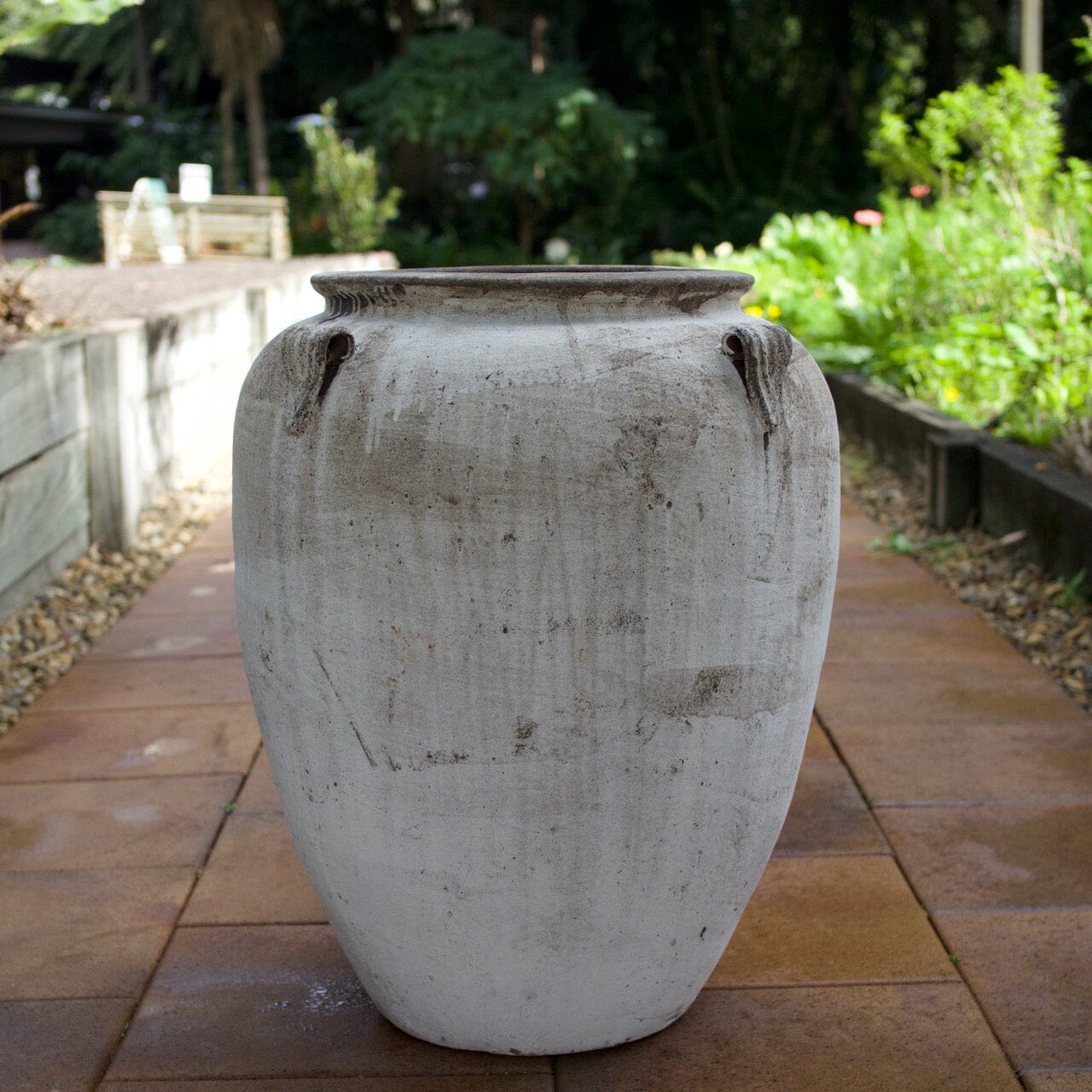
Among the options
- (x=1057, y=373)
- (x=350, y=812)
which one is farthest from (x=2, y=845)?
(x=1057, y=373)

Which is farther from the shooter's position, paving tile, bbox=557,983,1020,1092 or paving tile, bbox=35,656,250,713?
paving tile, bbox=35,656,250,713

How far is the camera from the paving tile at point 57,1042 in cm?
193

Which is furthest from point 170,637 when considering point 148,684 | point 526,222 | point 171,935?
point 526,222

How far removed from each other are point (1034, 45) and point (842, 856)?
892cm

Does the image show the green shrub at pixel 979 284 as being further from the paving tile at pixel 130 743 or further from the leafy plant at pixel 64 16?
the leafy plant at pixel 64 16

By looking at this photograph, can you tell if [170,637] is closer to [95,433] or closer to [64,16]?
[95,433]

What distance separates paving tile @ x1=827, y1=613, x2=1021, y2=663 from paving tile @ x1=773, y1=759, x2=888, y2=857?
785mm

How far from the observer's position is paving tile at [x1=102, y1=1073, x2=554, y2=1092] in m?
1.90

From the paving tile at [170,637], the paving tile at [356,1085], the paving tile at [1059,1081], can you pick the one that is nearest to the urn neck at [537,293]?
the paving tile at [356,1085]

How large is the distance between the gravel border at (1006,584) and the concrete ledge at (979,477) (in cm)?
6

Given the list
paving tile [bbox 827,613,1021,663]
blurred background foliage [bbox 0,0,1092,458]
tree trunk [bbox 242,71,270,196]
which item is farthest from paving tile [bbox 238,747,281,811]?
tree trunk [bbox 242,71,270,196]

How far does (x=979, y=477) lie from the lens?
16.3ft

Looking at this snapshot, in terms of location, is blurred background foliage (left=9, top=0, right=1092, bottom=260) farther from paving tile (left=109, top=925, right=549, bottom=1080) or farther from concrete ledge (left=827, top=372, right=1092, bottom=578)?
paving tile (left=109, top=925, right=549, bottom=1080)

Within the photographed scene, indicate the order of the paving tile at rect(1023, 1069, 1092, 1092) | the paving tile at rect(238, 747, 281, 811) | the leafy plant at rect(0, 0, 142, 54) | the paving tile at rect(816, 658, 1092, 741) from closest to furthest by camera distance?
1. the paving tile at rect(1023, 1069, 1092, 1092)
2. the paving tile at rect(238, 747, 281, 811)
3. the paving tile at rect(816, 658, 1092, 741)
4. the leafy plant at rect(0, 0, 142, 54)
